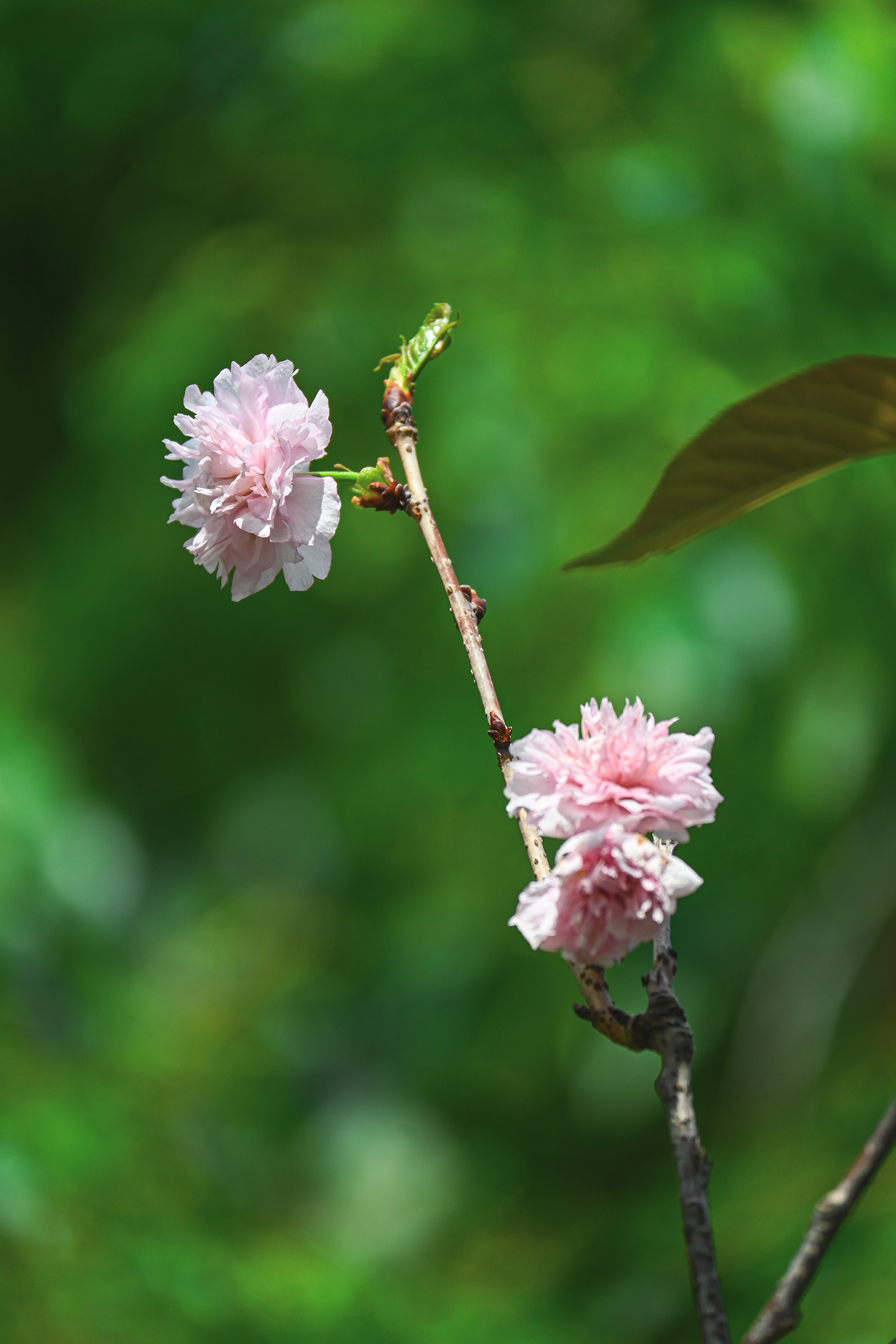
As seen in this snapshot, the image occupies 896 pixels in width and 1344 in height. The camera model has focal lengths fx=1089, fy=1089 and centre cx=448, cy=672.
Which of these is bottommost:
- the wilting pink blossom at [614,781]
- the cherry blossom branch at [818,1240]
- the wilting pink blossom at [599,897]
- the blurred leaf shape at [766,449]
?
the cherry blossom branch at [818,1240]

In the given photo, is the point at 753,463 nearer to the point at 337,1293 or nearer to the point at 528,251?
the point at 337,1293

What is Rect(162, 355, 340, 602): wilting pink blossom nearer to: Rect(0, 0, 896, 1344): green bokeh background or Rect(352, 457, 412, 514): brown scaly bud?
Rect(352, 457, 412, 514): brown scaly bud

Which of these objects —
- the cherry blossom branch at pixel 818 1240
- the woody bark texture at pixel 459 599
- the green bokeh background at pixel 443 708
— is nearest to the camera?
the cherry blossom branch at pixel 818 1240

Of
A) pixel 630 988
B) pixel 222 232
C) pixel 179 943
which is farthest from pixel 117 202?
pixel 630 988

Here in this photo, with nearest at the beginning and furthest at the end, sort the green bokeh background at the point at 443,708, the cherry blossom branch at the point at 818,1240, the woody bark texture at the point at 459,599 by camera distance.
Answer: the cherry blossom branch at the point at 818,1240, the woody bark texture at the point at 459,599, the green bokeh background at the point at 443,708

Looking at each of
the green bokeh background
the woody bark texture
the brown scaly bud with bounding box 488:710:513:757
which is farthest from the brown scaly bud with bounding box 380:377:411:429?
the green bokeh background

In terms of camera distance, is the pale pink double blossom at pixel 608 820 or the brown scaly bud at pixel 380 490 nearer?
the pale pink double blossom at pixel 608 820

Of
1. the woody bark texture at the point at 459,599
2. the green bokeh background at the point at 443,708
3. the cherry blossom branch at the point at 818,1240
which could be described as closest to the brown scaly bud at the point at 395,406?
the woody bark texture at the point at 459,599

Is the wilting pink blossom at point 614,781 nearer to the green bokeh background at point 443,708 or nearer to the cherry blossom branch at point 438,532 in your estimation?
the cherry blossom branch at point 438,532
